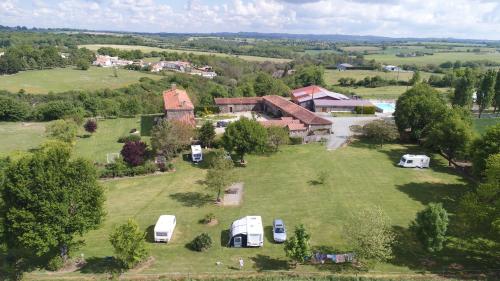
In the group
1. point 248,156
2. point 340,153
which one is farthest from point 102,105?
point 340,153

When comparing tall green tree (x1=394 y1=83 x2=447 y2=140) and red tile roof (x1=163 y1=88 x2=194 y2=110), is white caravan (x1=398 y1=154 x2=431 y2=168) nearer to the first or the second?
tall green tree (x1=394 y1=83 x2=447 y2=140)

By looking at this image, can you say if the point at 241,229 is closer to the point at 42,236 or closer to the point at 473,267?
the point at 42,236

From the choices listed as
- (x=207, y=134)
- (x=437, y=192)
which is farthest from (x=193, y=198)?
(x=437, y=192)

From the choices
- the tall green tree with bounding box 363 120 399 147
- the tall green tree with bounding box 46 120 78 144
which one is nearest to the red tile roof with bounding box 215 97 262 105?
the tall green tree with bounding box 363 120 399 147

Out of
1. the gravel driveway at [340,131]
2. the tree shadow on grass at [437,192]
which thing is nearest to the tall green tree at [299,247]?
the tree shadow on grass at [437,192]

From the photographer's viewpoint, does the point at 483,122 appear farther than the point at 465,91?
No

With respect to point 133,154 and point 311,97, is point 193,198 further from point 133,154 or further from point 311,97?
point 311,97

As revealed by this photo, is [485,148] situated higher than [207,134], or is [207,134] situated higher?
[485,148]
